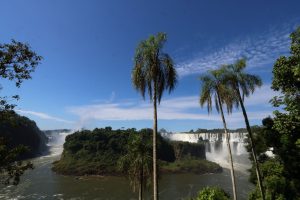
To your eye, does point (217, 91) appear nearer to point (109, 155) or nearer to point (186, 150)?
point (109, 155)

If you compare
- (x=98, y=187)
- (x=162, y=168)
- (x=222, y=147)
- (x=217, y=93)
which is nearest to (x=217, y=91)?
(x=217, y=93)

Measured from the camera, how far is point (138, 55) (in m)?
14.5

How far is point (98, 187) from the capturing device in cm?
8625

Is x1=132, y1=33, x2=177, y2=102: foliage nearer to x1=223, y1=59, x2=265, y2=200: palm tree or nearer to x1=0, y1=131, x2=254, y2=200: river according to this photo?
x1=223, y1=59, x2=265, y2=200: palm tree

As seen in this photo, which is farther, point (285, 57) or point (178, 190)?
point (178, 190)

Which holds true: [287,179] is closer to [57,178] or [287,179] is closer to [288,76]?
[288,76]

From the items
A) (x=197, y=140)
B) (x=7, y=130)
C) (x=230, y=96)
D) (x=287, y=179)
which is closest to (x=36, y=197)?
(x=287, y=179)

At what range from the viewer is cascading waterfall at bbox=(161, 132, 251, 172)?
14329 centimetres

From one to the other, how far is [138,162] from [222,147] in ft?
485

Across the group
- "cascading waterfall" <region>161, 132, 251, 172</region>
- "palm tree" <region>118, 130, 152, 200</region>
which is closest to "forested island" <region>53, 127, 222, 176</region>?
"cascading waterfall" <region>161, 132, 251, 172</region>

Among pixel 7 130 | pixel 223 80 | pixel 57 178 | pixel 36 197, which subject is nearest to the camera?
pixel 223 80

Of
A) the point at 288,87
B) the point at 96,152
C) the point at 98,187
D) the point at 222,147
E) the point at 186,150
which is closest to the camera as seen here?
the point at 288,87

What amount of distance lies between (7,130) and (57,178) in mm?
62602

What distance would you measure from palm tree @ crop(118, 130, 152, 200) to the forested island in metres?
82.6
